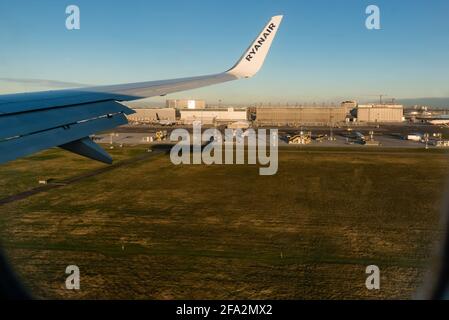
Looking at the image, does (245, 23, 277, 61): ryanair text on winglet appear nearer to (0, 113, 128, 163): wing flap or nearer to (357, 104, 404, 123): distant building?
(0, 113, 128, 163): wing flap

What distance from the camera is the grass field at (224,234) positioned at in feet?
29.5

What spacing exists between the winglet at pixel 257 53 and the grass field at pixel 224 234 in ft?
19.1

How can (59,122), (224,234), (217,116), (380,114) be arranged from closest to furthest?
1. (59,122)
2. (224,234)
3. (217,116)
4. (380,114)

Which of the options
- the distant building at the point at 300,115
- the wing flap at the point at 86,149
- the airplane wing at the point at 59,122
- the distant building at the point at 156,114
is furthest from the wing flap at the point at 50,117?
the distant building at the point at 156,114

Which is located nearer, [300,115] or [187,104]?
[300,115]

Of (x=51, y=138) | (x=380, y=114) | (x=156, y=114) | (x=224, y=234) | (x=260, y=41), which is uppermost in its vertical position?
(x=156, y=114)

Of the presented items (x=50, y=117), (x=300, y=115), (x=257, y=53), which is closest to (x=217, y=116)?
(x=300, y=115)

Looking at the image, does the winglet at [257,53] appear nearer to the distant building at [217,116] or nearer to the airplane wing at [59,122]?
the airplane wing at [59,122]

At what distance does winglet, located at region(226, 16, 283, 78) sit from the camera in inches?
417

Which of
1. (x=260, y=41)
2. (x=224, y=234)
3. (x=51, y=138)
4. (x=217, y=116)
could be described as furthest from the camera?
(x=217, y=116)

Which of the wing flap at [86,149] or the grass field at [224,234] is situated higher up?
the wing flap at [86,149]

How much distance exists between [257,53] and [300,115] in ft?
253

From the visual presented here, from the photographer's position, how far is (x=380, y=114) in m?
89.2

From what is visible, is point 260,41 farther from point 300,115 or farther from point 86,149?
point 300,115
